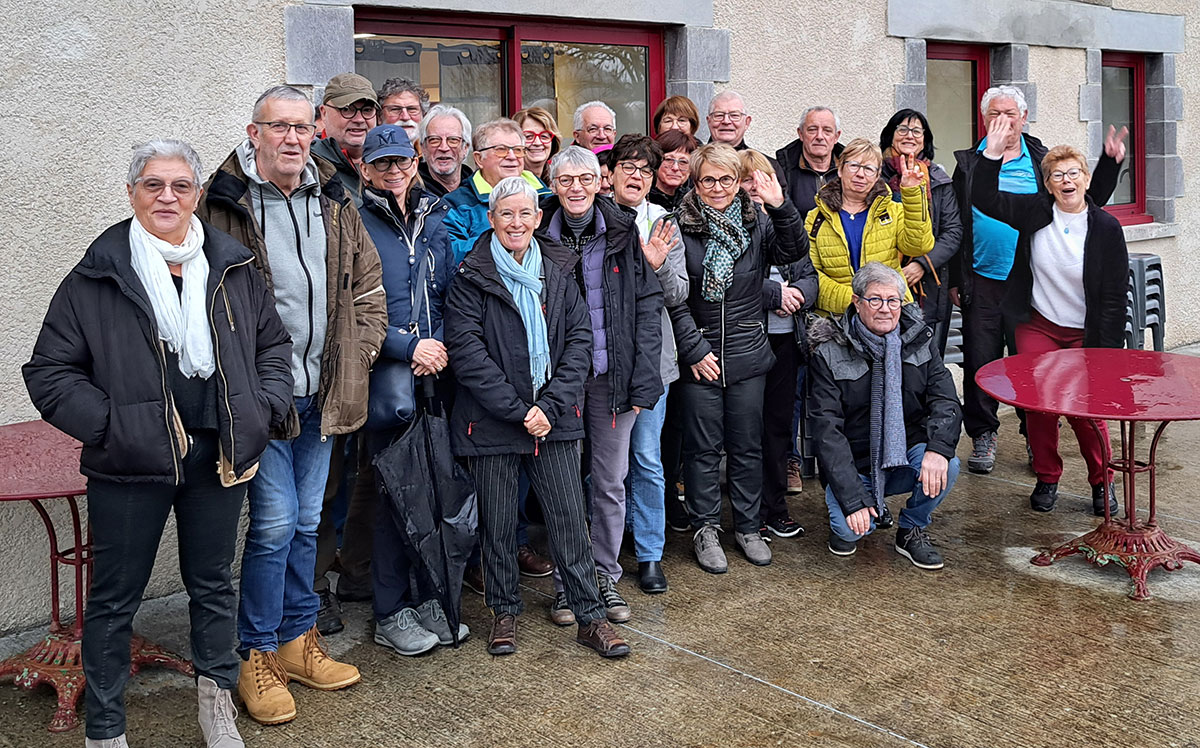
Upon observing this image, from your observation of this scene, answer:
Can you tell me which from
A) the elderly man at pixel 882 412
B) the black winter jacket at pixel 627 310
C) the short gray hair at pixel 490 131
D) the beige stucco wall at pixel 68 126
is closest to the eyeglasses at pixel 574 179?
the black winter jacket at pixel 627 310

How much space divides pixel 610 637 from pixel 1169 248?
7.29 m

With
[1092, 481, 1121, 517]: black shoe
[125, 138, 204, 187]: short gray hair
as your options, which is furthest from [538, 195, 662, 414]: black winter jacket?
[1092, 481, 1121, 517]: black shoe

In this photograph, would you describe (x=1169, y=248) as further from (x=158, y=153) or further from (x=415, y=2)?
(x=158, y=153)

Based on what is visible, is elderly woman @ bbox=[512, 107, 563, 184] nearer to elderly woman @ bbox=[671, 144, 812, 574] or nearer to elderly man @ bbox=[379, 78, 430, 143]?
elderly man @ bbox=[379, 78, 430, 143]

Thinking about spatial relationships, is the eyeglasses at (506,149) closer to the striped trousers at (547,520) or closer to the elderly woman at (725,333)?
the elderly woman at (725,333)

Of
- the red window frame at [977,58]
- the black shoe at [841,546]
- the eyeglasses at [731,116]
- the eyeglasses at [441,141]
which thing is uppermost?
the red window frame at [977,58]

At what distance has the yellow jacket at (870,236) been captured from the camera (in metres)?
5.22

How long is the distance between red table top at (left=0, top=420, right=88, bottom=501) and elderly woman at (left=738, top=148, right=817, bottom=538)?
9.12 ft

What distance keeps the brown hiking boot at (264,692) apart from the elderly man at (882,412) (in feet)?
7.55

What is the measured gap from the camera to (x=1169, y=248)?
371 inches

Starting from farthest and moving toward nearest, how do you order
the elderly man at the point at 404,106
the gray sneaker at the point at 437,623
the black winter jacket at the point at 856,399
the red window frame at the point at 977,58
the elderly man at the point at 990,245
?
1. the red window frame at the point at 977,58
2. the elderly man at the point at 990,245
3. the black winter jacket at the point at 856,399
4. the elderly man at the point at 404,106
5. the gray sneaker at the point at 437,623

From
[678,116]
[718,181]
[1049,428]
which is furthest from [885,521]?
[678,116]

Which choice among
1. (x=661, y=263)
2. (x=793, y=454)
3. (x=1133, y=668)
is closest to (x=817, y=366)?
(x=661, y=263)

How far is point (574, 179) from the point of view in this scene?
4.16 m
